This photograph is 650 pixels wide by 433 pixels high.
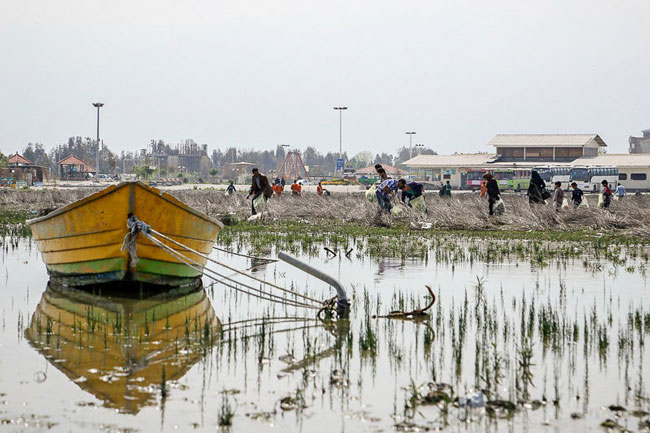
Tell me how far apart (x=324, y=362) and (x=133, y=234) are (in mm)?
4874

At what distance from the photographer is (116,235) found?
39.5 ft

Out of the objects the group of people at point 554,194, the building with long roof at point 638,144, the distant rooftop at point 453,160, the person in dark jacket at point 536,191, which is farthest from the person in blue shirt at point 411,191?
the building with long roof at point 638,144

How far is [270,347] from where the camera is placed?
26.9 feet

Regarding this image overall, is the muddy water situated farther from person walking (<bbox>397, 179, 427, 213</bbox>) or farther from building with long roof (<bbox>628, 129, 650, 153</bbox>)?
building with long roof (<bbox>628, 129, 650, 153</bbox>)

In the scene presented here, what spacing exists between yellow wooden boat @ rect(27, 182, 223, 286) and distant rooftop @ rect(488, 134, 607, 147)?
8051 centimetres

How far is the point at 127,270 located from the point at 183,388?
556cm

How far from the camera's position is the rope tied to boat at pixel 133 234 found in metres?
11.8

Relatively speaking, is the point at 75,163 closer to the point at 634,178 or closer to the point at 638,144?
the point at 634,178

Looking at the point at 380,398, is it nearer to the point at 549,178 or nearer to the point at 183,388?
the point at 183,388

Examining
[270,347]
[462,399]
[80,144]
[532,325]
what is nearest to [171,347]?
[270,347]

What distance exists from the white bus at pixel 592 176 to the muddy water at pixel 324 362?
60573 millimetres

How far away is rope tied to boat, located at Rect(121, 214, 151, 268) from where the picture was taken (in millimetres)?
11781

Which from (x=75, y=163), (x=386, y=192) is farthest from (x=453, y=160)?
(x=386, y=192)

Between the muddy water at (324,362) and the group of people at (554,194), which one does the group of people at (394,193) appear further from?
the muddy water at (324,362)
